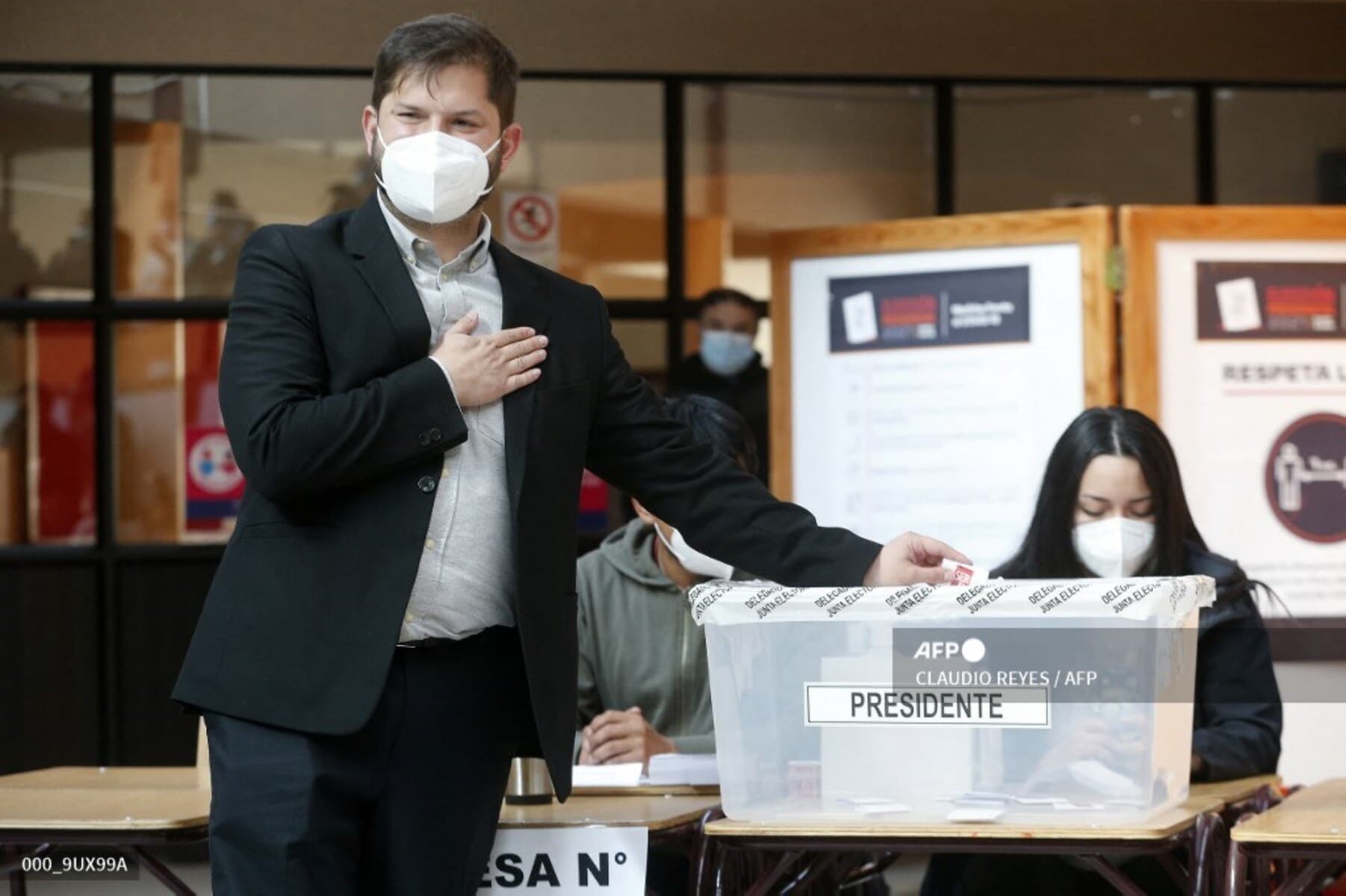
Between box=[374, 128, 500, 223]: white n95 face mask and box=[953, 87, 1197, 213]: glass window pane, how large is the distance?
14.5ft

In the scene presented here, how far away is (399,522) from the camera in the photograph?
8.23 ft

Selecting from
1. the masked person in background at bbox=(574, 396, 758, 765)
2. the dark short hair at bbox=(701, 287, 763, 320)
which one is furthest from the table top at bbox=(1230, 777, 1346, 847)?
the dark short hair at bbox=(701, 287, 763, 320)

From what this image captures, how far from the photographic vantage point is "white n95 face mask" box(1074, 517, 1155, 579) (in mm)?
3895

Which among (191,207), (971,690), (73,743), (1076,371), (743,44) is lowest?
(73,743)

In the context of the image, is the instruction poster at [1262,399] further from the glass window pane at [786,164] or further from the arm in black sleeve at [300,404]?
the arm in black sleeve at [300,404]

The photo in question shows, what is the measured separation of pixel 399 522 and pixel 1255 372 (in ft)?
12.4

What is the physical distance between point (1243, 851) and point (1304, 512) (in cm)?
304

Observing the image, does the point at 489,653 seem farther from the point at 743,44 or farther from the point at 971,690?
the point at 743,44

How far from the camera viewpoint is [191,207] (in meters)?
6.68

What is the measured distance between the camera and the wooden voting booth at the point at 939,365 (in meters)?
5.54

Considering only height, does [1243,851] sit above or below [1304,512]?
below

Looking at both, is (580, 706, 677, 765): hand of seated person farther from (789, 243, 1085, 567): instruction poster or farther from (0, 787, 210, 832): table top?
(789, 243, 1085, 567): instruction poster

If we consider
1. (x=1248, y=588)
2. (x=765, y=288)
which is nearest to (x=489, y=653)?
(x=1248, y=588)

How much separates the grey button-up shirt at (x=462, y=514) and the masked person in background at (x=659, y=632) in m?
1.47
